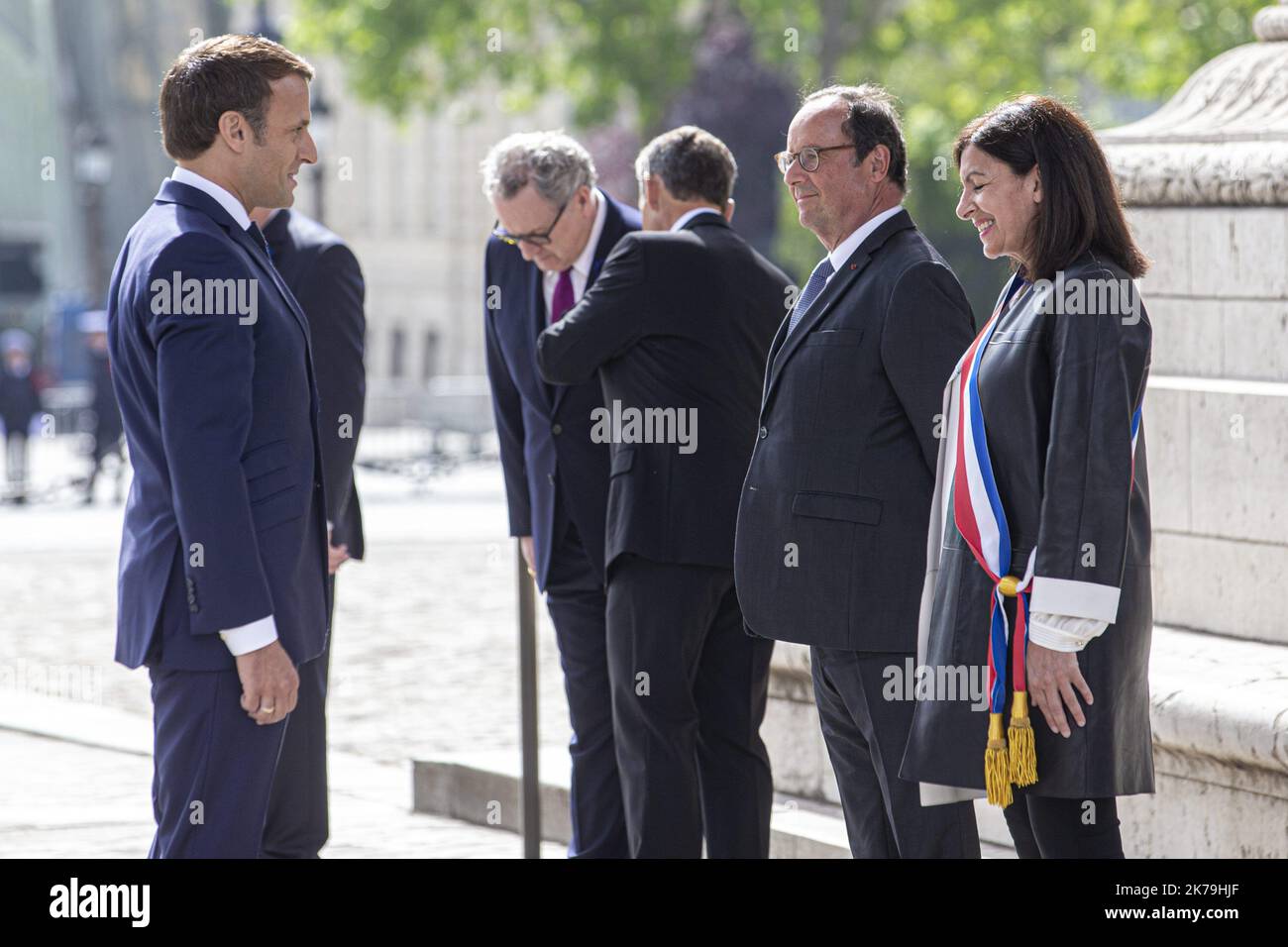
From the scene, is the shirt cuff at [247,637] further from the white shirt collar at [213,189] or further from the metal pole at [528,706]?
the metal pole at [528,706]

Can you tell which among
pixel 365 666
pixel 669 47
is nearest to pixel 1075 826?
pixel 365 666

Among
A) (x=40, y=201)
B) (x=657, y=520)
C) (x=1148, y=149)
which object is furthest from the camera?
(x=40, y=201)

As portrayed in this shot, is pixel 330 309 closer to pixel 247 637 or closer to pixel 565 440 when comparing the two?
pixel 565 440

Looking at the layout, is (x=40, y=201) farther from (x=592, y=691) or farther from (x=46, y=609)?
(x=592, y=691)

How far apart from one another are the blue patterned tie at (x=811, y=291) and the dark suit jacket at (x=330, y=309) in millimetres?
1335

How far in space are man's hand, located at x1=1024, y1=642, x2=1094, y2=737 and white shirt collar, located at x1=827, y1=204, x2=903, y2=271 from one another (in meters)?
1.00

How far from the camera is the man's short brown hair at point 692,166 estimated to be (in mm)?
5125

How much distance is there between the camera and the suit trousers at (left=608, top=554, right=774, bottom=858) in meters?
4.94

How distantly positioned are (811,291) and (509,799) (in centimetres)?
279

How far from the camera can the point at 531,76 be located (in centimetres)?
3194

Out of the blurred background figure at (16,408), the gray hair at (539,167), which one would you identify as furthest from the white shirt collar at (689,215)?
the blurred background figure at (16,408)

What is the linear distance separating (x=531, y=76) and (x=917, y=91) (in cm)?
971

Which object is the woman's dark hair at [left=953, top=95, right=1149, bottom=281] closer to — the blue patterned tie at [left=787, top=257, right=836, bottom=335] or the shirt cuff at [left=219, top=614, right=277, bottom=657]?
the blue patterned tie at [left=787, top=257, right=836, bottom=335]
